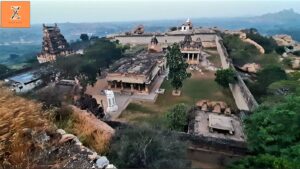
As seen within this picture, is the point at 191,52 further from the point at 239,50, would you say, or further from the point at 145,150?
the point at 145,150

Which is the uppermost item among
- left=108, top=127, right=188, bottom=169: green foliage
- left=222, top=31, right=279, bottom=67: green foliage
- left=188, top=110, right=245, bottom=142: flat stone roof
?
left=222, top=31, right=279, bottom=67: green foliage

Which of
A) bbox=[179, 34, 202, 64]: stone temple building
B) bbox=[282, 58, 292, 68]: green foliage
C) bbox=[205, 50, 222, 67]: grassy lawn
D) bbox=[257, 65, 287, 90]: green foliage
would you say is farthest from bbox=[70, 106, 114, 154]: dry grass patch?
bbox=[282, 58, 292, 68]: green foliage

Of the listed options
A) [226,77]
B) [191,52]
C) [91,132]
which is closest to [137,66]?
[226,77]

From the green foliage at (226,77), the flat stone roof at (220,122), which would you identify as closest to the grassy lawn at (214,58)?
the green foliage at (226,77)

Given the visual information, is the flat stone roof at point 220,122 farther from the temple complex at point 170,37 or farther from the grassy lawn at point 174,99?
the temple complex at point 170,37

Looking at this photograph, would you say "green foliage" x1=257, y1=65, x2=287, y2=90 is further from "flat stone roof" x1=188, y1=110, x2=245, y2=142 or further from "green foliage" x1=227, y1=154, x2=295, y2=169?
"green foliage" x1=227, y1=154, x2=295, y2=169

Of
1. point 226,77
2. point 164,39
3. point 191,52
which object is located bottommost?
point 226,77
